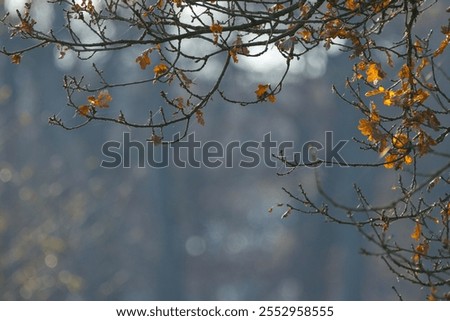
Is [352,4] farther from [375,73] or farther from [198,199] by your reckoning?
[198,199]

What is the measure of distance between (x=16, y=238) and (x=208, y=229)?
11.5 meters

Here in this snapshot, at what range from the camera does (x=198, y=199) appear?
107 ft

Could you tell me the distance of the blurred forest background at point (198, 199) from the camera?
91.8ft

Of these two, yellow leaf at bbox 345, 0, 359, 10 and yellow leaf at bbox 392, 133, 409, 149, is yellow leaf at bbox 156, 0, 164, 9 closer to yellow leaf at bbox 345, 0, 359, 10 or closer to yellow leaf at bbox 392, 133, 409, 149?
yellow leaf at bbox 345, 0, 359, 10

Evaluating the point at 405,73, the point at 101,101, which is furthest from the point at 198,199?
the point at 405,73

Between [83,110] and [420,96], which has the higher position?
[83,110]

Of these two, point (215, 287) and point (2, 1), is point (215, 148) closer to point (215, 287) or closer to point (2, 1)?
point (215, 287)

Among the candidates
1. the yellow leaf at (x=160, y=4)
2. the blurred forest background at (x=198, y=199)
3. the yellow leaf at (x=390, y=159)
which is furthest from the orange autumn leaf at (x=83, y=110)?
the blurred forest background at (x=198, y=199)

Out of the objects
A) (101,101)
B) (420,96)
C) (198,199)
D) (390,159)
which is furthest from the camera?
(198,199)

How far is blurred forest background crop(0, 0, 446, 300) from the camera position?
28.0 metres

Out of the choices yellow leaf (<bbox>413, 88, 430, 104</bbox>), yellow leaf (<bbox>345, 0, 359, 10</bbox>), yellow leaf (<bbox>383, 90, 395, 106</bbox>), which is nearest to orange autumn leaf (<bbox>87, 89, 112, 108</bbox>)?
yellow leaf (<bbox>345, 0, 359, 10</bbox>)

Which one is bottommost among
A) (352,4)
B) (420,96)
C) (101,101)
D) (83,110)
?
(420,96)

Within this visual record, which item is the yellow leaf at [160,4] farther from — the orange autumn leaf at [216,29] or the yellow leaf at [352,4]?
the yellow leaf at [352,4]
